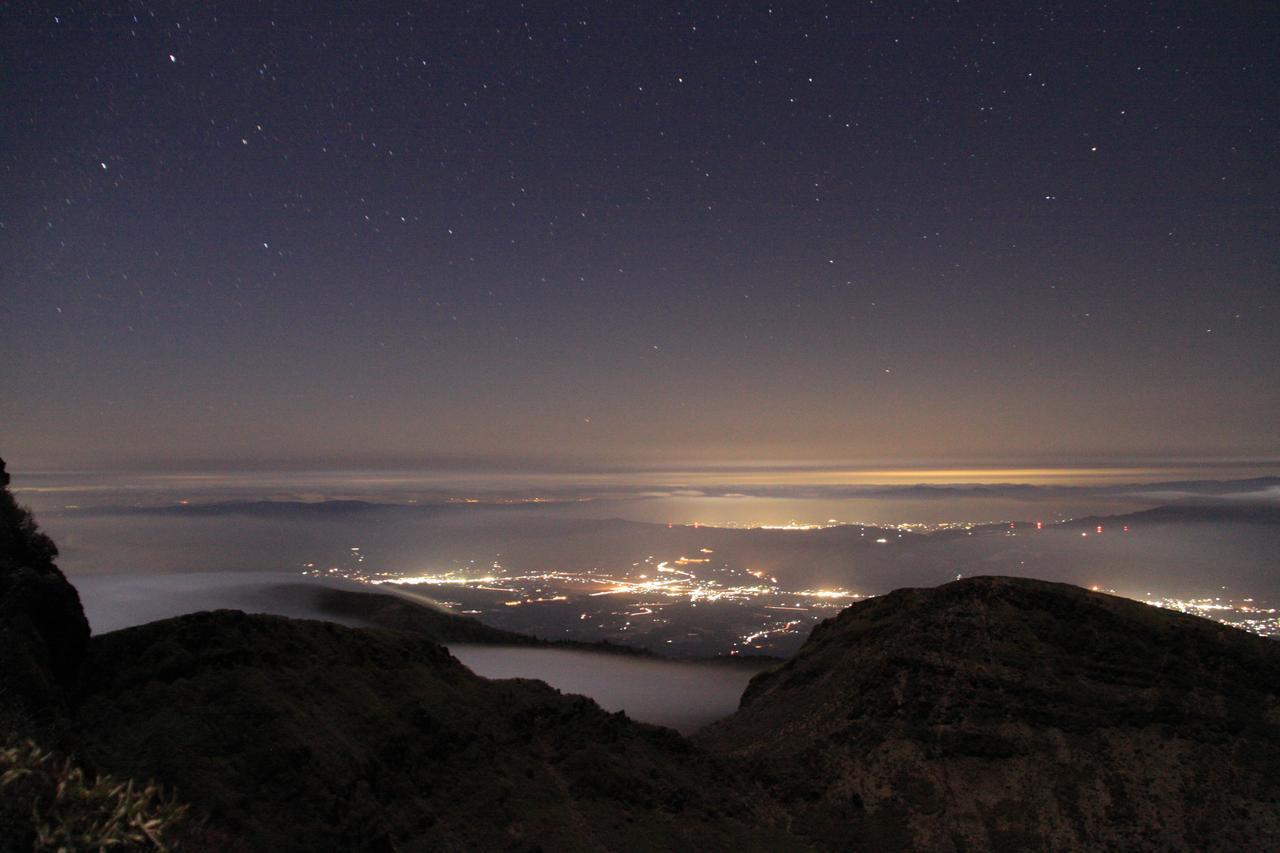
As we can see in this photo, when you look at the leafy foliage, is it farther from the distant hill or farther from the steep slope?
the distant hill

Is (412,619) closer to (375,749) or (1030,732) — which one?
(375,749)

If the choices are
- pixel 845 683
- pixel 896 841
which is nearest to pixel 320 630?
pixel 896 841

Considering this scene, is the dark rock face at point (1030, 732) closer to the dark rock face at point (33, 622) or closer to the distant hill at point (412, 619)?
the dark rock face at point (33, 622)

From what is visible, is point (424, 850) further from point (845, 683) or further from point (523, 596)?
point (523, 596)

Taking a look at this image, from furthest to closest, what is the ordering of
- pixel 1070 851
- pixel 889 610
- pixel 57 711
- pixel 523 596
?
pixel 523 596 → pixel 889 610 → pixel 1070 851 → pixel 57 711

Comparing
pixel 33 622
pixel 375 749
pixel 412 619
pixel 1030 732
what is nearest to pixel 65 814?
pixel 33 622

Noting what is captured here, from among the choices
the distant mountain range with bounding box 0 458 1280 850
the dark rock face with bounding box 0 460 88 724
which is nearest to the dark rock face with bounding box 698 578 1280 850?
the distant mountain range with bounding box 0 458 1280 850
